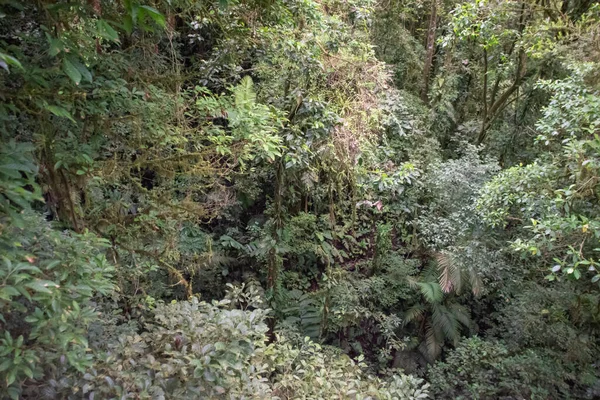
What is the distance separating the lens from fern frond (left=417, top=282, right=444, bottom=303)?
4.94 metres

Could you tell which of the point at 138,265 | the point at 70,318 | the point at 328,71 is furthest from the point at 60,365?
the point at 328,71

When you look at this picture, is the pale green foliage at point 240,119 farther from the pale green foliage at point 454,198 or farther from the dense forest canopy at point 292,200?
the pale green foliage at point 454,198

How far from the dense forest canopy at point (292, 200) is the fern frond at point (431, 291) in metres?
0.03

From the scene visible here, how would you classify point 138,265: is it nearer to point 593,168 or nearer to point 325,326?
point 325,326

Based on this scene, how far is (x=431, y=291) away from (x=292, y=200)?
2.23 metres

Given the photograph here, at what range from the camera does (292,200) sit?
15.3 feet

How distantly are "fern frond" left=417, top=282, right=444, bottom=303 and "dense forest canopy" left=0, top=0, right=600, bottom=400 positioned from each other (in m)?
0.03

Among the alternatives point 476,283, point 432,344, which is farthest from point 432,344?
point 476,283

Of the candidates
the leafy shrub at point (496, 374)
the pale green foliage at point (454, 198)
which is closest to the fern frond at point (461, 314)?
the leafy shrub at point (496, 374)

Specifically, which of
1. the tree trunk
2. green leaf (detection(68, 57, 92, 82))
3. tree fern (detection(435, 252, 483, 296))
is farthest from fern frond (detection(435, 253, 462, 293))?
green leaf (detection(68, 57, 92, 82))

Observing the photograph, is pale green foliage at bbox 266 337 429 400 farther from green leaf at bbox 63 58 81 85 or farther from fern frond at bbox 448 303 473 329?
fern frond at bbox 448 303 473 329

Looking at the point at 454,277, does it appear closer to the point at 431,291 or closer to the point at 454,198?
the point at 431,291

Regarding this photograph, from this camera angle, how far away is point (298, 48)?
9.95 feet

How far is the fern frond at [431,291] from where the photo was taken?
494 cm
